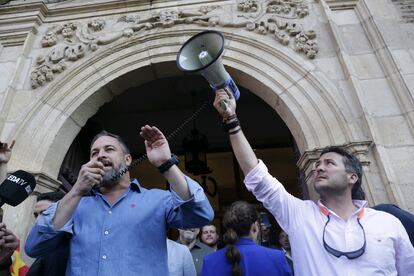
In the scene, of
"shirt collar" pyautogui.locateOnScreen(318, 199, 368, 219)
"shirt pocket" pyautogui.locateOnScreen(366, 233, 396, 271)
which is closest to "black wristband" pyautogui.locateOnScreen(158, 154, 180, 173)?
"shirt collar" pyautogui.locateOnScreen(318, 199, 368, 219)

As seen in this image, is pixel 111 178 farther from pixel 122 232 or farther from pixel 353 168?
pixel 353 168

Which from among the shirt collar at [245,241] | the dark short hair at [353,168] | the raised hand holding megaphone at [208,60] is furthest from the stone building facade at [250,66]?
the raised hand holding megaphone at [208,60]

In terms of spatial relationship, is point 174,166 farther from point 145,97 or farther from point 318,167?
point 145,97

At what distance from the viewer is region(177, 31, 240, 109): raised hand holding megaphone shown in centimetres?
175

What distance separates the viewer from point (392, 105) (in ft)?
11.4

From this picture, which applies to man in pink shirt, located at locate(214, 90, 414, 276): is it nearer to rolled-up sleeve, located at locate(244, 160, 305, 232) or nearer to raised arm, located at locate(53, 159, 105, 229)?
rolled-up sleeve, located at locate(244, 160, 305, 232)

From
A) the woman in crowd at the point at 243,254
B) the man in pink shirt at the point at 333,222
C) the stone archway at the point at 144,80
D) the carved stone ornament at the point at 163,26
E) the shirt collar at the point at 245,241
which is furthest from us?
the carved stone ornament at the point at 163,26

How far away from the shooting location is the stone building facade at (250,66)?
11.1 feet

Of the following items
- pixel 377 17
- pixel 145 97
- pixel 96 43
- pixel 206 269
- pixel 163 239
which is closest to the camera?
pixel 163 239

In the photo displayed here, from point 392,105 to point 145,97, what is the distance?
432cm

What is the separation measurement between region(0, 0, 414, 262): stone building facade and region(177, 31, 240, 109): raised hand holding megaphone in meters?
1.91

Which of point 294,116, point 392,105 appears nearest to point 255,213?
point 294,116

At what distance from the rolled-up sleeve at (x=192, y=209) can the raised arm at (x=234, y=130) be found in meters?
0.39

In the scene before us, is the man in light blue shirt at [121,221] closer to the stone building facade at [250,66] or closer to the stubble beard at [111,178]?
the stubble beard at [111,178]
